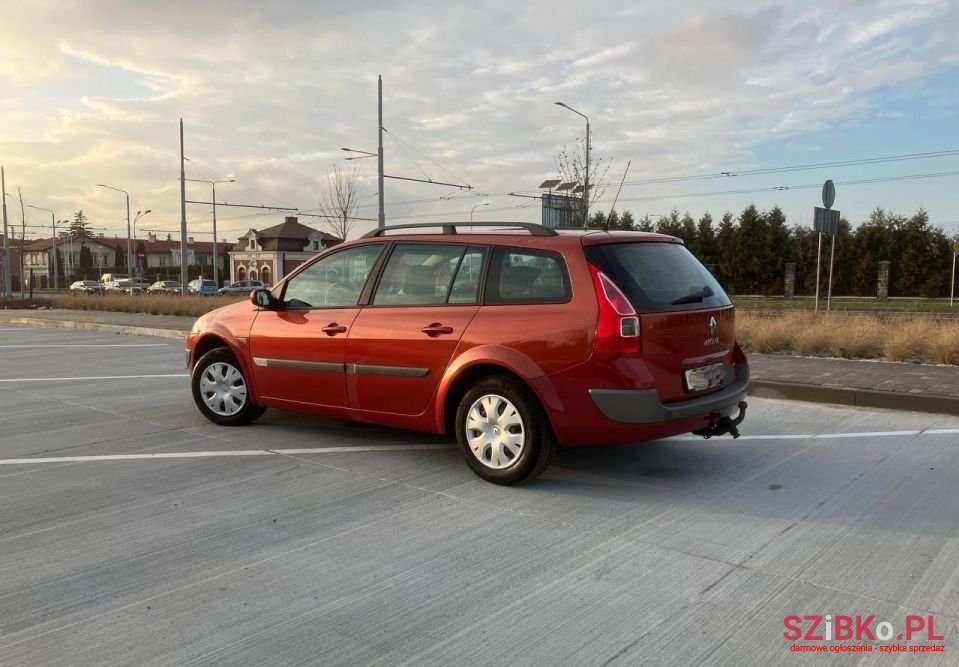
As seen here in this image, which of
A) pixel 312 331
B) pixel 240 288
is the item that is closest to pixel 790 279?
pixel 240 288

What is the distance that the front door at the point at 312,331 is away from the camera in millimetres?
5707

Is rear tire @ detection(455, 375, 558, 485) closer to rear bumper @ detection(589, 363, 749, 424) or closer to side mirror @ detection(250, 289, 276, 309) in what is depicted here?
rear bumper @ detection(589, 363, 749, 424)

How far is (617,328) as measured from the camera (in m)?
4.47

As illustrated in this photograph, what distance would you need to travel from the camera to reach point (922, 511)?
14.4 ft

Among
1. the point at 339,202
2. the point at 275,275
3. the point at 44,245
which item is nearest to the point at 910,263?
the point at 339,202

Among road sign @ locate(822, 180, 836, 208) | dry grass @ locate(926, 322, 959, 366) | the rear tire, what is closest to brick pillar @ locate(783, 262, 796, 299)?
road sign @ locate(822, 180, 836, 208)

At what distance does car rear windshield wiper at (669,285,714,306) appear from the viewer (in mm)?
4828

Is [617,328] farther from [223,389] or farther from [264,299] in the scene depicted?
[223,389]

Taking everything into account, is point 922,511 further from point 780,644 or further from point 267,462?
point 267,462

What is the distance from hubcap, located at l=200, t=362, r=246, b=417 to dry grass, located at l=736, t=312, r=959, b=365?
7.84 meters

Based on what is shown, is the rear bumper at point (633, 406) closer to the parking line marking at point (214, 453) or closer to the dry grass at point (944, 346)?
the parking line marking at point (214, 453)

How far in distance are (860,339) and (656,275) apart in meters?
7.22

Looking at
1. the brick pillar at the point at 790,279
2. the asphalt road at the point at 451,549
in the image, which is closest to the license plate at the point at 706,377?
the asphalt road at the point at 451,549

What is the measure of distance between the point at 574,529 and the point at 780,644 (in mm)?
1372
